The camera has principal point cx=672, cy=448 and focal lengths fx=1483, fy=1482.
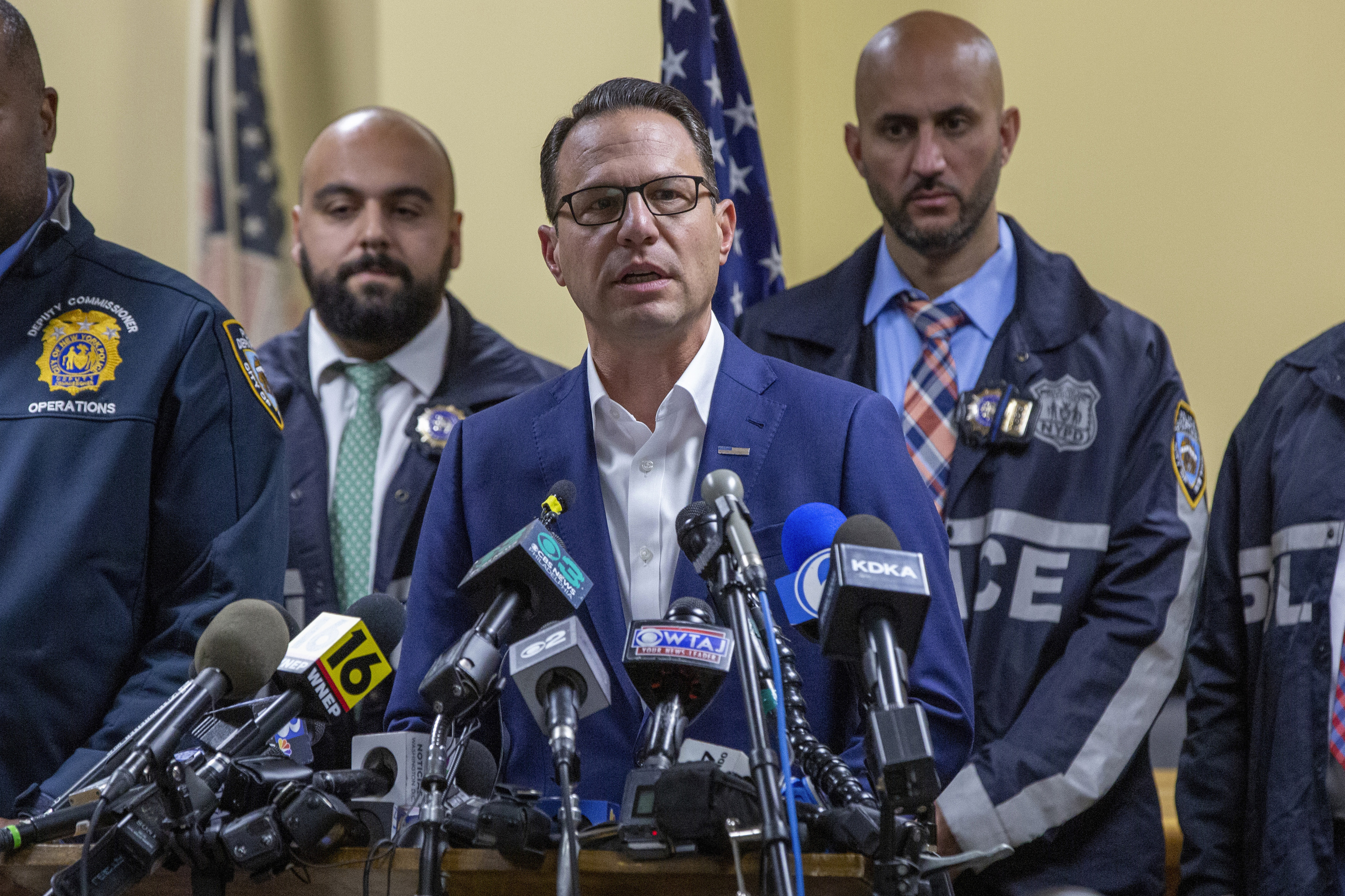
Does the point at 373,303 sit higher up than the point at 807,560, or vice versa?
the point at 373,303

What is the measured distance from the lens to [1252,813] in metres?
2.81

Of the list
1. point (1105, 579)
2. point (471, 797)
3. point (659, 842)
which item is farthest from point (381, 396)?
point (659, 842)

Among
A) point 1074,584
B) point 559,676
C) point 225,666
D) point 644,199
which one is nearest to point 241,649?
point 225,666

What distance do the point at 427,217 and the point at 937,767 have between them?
89.2 inches

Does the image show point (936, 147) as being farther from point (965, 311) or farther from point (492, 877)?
point (492, 877)

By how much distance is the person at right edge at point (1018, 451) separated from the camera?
114 inches

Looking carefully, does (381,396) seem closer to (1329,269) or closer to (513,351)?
(513,351)

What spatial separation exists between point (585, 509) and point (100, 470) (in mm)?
908

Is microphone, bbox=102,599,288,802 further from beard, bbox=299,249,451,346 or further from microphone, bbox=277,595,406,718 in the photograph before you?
beard, bbox=299,249,451,346

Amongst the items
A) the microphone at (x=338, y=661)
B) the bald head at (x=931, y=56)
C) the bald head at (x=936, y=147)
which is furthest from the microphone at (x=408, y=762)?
the bald head at (x=931, y=56)

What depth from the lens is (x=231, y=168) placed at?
17.3 feet

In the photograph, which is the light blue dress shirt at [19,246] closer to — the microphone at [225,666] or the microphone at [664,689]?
the microphone at [225,666]

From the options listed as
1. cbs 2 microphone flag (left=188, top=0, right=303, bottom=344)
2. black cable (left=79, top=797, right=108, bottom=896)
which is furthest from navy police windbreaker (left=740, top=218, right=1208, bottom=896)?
cbs 2 microphone flag (left=188, top=0, right=303, bottom=344)

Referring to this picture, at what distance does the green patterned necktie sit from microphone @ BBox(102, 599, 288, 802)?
1.53m
